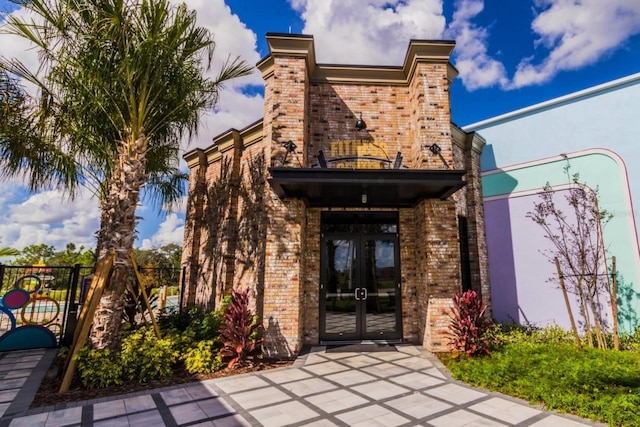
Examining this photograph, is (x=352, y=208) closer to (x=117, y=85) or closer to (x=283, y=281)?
(x=283, y=281)

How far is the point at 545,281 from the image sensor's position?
8758 millimetres

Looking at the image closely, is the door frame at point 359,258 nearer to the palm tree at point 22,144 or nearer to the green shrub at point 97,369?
the green shrub at point 97,369

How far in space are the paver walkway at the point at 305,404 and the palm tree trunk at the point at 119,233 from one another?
1.22m

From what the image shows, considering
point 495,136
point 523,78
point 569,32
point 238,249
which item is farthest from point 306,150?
point 523,78

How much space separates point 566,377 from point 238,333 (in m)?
5.30

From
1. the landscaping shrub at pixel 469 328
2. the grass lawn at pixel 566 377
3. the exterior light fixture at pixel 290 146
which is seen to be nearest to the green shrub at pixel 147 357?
the exterior light fixture at pixel 290 146

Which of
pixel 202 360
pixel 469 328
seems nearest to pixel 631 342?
pixel 469 328

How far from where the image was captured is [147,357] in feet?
16.7

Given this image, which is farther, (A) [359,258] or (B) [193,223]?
(B) [193,223]

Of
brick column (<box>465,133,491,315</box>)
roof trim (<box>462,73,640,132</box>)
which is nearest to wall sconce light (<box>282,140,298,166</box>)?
brick column (<box>465,133,491,315</box>)

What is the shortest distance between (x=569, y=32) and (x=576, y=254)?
5910 mm

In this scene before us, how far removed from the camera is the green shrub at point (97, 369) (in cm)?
466

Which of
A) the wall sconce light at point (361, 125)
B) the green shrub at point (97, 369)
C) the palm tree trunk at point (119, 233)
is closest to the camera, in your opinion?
the green shrub at point (97, 369)

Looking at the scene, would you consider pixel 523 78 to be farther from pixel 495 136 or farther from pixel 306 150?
pixel 306 150
